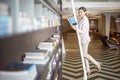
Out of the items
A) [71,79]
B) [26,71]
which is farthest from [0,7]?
[71,79]

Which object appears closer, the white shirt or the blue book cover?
the blue book cover

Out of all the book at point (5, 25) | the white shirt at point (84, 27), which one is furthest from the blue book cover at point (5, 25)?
the white shirt at point (84, 27)

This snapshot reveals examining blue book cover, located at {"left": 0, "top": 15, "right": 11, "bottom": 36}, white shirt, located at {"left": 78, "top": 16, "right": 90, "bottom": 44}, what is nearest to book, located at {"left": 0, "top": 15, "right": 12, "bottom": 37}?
blue book cover, located at {"left": 0, "top": 15, "right": 11, "bottom": 36}

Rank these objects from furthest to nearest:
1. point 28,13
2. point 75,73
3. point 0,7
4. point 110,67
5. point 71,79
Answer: point 110,67 → point 75,73 → point 71,79 → point 28,13 → point 0,7

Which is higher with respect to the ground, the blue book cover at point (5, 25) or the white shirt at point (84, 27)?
the blue book cover at point (5, 25)

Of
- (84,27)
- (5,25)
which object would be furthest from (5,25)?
(84,27)

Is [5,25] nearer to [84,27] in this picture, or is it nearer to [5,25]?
[5,25]

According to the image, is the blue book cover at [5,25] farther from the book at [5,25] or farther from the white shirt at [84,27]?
the white shirt at [84,27]

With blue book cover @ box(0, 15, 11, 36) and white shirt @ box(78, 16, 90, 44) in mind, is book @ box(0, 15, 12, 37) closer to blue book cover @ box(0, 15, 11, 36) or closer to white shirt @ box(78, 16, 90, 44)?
blue book cover @ box(0, 15, 11, 36)

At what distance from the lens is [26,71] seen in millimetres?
1097

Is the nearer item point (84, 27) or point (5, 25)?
point (5, 25)

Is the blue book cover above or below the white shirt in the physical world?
above

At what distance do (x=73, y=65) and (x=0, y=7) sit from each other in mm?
6807

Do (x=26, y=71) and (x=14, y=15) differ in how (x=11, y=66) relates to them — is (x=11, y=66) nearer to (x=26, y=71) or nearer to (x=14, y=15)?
(x=26, y=71)
